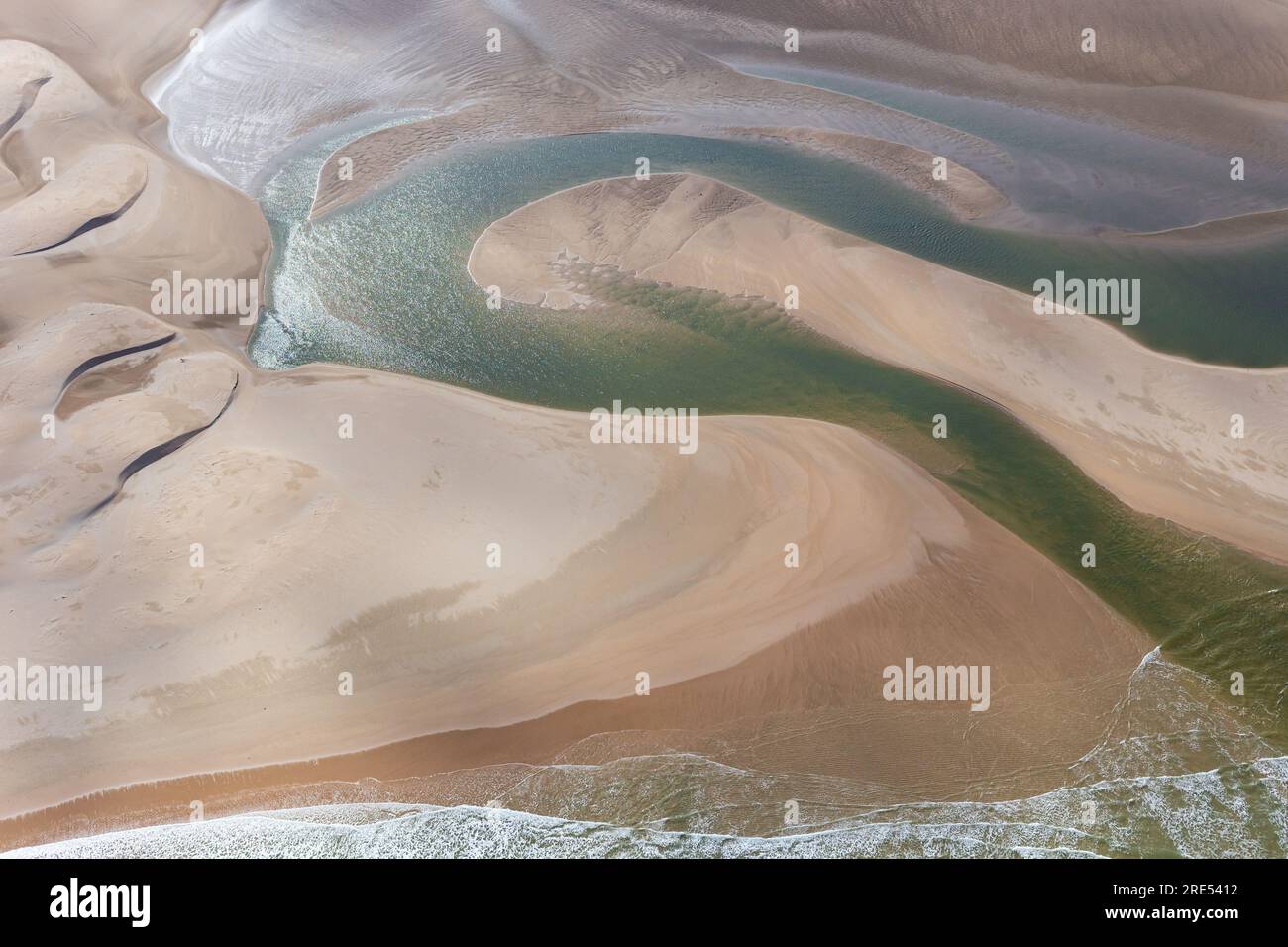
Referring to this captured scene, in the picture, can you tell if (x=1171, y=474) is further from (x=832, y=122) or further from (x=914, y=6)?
(x=914, y=6)

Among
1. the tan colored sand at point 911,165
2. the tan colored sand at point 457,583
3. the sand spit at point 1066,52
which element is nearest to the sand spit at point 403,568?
the tan colored sand at point 457,583

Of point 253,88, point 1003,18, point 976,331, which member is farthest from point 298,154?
point 1003,18

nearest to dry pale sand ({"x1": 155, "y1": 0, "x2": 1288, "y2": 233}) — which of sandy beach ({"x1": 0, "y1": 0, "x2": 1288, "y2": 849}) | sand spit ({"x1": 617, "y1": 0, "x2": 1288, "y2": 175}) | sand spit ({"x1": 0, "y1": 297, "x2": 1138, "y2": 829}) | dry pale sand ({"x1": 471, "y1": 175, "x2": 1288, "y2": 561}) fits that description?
sand spit ({"x1": 617, "y1": 0, "x2": 1288, "y2": 175})

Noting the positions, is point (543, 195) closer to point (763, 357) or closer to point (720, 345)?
point (720, 345)

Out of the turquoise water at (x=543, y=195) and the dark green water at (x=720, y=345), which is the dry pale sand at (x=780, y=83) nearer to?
the turquoise water at (x=543, y=195)

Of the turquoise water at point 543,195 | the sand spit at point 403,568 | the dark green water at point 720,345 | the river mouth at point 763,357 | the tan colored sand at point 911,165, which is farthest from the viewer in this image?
Answer: the tan colored sand at point 911,165

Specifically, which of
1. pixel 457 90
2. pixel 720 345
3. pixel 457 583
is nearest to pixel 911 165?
pixel 720 345
